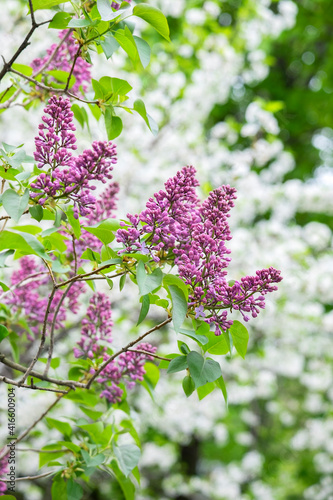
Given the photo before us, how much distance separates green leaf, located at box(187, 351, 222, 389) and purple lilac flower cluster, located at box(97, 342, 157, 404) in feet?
0.81

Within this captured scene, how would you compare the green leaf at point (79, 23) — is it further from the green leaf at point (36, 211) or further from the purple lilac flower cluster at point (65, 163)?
the green leaf at point (36, 211)

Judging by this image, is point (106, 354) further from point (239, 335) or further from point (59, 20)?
point (59, 20)

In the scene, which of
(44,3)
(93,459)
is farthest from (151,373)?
(44,3)

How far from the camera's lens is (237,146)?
652 cm

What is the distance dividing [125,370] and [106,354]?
2.0 inches

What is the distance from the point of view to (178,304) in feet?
2.30

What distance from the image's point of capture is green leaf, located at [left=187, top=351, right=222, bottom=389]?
73 centimetres

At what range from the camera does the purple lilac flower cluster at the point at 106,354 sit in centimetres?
100

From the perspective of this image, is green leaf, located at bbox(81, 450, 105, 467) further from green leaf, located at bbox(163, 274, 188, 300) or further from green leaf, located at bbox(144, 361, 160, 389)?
green leaf, located at bbox(163, 274, 188, 300)

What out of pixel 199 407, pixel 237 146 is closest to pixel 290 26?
pixel 237 146

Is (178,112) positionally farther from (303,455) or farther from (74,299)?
(303,455)

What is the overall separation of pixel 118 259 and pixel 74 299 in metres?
0.49

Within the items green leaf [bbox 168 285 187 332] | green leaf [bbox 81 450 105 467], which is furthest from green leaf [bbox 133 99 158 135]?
green leaf [bbox 81 450 105 467]

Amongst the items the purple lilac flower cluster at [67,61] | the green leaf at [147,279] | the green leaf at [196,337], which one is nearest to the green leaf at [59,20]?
the purple lilac flower cluster at [67,61]
